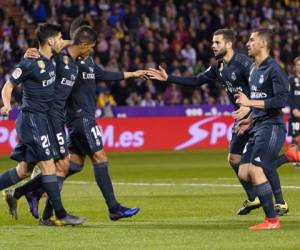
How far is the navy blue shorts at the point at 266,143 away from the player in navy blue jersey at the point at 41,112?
2.27m

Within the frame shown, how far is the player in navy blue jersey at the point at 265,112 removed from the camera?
1227 cm

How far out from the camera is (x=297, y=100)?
2369 cm

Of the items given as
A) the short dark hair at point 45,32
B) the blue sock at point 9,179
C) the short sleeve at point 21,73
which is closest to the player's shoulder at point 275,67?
the short dark hair at point 45,32

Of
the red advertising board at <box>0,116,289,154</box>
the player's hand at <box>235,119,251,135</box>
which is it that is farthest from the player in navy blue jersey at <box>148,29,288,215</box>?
the red advertising board at <box>0,116,289,154</box>

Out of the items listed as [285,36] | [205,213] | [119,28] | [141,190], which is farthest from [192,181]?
[285,36]

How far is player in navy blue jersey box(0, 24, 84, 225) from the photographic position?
42.5ft

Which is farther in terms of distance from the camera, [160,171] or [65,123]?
[160,171]

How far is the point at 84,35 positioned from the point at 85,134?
1.25 m

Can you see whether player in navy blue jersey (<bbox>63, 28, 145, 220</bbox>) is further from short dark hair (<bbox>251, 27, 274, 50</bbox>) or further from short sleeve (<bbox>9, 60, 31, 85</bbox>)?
short dark hair (<bbox>251, 27, 274, 50</bbox>)

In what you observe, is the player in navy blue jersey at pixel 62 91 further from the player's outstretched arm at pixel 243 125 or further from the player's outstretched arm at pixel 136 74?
the player's outstretched arm at pixel 243 125

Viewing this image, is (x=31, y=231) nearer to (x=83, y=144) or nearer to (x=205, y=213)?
(x=83, y=144)

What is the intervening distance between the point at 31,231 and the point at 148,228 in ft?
4.45

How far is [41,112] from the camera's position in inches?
517

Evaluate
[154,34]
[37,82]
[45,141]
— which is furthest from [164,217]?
[154,34]
